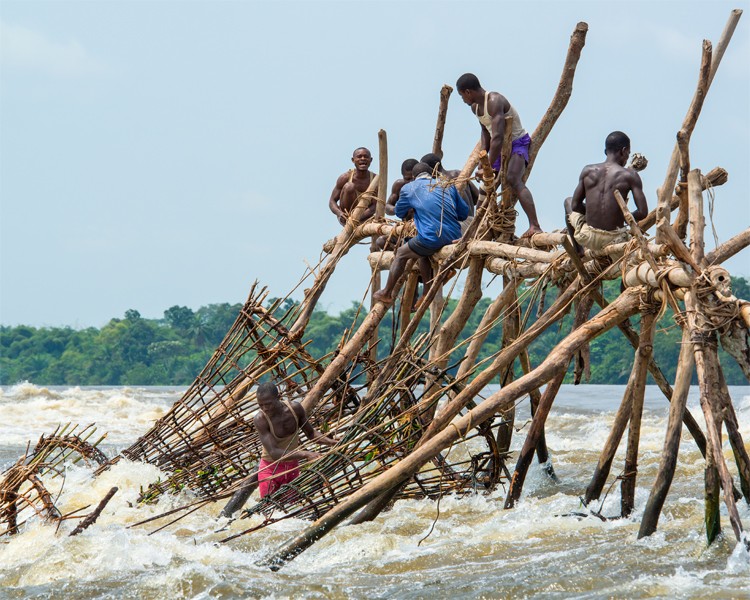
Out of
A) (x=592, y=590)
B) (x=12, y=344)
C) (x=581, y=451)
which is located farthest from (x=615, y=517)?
(x=12, y=344)

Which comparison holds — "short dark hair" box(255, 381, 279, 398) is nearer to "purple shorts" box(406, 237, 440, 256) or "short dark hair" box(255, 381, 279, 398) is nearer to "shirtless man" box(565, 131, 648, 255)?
"purple shorts" box(406, 237, 440, 256)

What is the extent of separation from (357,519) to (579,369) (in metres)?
2.23

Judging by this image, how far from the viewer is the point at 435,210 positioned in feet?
26.9

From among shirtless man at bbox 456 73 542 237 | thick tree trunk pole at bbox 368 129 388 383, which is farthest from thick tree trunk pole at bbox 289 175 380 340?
shirtless man at bbox 456 73 542 237

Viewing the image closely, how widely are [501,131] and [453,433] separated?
2.73 meters

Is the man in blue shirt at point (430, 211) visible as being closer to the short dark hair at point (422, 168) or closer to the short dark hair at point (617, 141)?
the short dark hair at point (422, 168)

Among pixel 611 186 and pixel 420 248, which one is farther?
pixel 420 248

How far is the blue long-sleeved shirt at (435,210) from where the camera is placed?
817cm

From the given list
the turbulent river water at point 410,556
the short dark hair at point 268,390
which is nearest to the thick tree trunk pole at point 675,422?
the turbulent river water at point 410,556

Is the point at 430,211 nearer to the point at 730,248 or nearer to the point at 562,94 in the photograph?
the point at 562,94

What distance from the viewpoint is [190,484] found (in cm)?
782

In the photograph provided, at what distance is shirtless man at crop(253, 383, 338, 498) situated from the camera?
6.89 m

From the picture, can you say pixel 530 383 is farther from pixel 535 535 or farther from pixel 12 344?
pixel 12 344

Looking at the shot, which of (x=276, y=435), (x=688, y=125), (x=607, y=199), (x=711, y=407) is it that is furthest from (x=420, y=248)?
(x=711, y=407)
